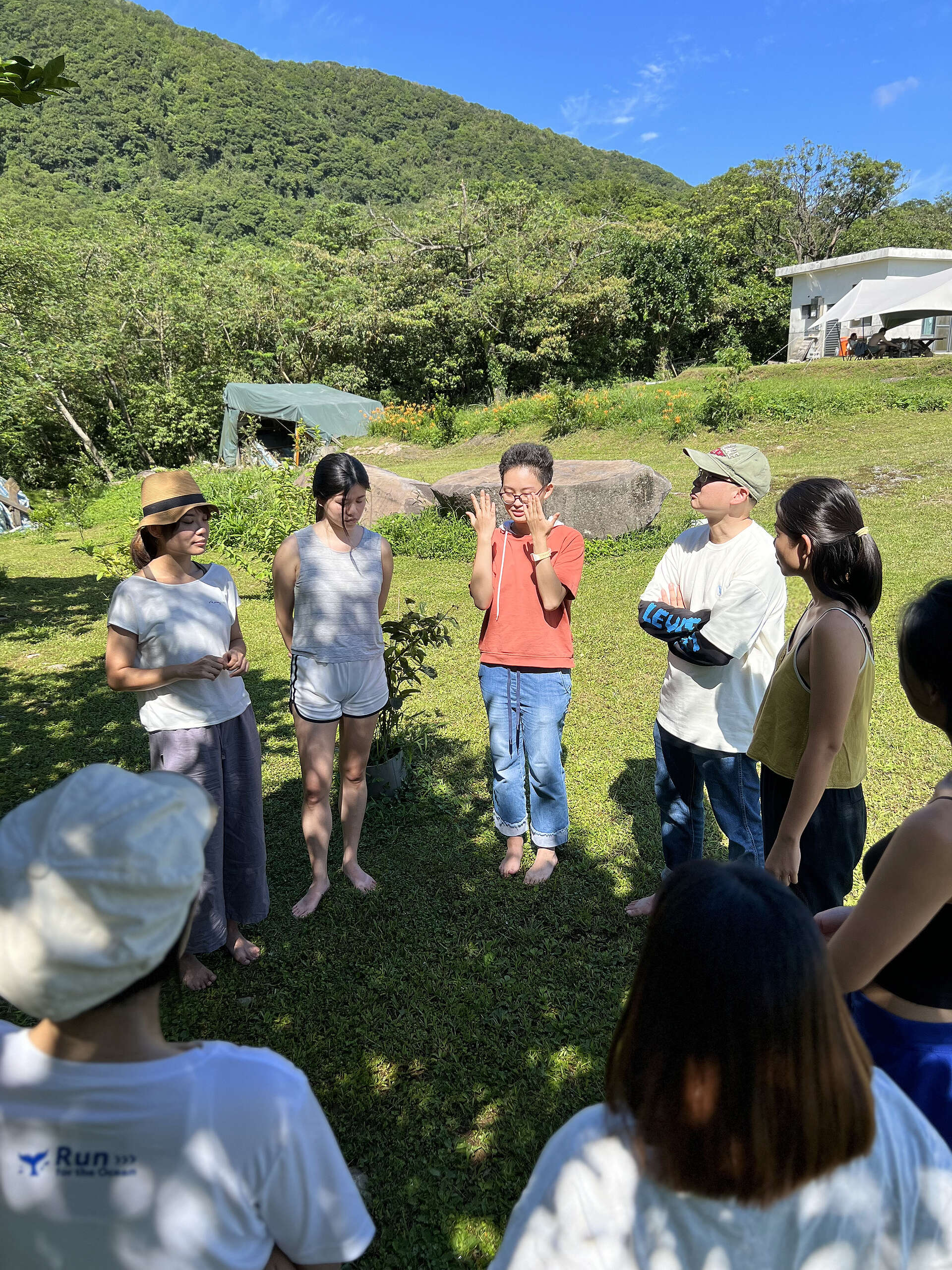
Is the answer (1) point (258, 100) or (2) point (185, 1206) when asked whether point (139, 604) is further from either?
(1) point (258, 100)

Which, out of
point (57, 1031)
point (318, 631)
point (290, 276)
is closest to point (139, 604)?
point (318, 631)

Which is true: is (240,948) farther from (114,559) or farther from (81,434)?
(81,434)

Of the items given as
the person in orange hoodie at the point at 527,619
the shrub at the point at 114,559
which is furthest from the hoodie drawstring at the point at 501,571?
the shrub at the point at 114,559

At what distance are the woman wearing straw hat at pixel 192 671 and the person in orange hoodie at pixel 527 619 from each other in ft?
3.55

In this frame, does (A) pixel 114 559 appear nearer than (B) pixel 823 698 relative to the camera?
No

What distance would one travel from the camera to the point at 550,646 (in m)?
3.44

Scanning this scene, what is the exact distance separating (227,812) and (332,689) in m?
0.69

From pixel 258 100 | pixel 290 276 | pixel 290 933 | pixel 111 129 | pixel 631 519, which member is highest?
pixel 258 100

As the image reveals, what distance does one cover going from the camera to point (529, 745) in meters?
3.55

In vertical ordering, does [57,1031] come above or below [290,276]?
below

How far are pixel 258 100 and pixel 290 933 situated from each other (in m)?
107

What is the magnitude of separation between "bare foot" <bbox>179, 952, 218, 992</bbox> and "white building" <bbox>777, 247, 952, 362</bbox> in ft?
80.7

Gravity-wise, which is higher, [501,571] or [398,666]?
[501,571]

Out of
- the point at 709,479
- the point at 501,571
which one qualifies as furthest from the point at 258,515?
the point at 709,479
